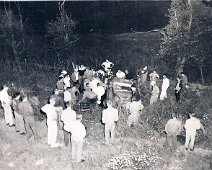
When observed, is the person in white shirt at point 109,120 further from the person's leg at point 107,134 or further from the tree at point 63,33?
the tree at point 63,33

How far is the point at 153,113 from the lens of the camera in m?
14.2

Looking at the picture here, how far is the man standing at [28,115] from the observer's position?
1218 centimetres

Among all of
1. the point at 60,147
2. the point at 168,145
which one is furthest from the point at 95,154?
the point at 168,145

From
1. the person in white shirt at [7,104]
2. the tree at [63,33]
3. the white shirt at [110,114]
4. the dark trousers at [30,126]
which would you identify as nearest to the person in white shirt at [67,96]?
the dark trousers at [30,126]

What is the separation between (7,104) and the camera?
535 inches

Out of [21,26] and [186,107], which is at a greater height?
[21,26]

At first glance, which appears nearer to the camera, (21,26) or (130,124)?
(130,124)

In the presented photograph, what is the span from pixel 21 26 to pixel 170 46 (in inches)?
376

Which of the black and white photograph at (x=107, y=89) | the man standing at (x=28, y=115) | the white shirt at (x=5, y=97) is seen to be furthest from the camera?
the white shirt at (x=5, y=97)

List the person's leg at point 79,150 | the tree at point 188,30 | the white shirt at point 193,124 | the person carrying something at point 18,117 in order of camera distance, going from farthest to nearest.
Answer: the tree at point 188,30 → the person carrying something at point 18,117 → the white shirt at point 193,124 → the person's leg at point 79,150

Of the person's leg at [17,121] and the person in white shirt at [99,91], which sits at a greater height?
the person in white shirt at [99,91]

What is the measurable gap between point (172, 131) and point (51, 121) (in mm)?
4024

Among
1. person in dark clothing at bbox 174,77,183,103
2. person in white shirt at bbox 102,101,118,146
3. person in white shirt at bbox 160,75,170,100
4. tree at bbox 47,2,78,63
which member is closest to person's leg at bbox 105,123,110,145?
person in white shirt at bbox 102,101,118,146

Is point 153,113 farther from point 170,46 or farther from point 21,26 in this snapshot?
point 21,26
